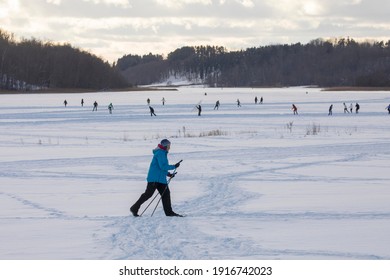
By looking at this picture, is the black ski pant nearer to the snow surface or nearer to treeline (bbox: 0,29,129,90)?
the snow surface

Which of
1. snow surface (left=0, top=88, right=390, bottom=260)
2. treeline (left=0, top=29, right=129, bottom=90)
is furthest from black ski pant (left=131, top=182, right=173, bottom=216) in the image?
treeline (left=0, top=29, right=129, bottom=90)

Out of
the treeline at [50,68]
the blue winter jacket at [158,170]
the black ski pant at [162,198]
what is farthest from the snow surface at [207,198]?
the treeline at [50,68]

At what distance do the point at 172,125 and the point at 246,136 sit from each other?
8.56 m

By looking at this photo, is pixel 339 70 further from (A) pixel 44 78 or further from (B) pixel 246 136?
(B) pixel 246 136

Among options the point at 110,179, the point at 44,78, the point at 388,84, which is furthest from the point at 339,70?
the point at 110,179

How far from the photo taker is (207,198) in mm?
12727

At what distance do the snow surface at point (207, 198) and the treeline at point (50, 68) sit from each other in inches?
3714

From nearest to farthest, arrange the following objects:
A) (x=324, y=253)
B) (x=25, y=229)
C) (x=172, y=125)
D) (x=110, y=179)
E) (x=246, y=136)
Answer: (x=324, y=253)
(x=25, y=229)
(x=110, y=179)
(x=246, y=136)
(x=172, y=125)

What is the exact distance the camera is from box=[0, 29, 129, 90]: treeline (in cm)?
11894

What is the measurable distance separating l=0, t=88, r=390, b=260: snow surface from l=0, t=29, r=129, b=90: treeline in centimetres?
9434

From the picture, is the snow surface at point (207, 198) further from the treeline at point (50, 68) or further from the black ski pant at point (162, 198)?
the treeline at point (50, 68)

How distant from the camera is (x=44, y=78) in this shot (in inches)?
4877

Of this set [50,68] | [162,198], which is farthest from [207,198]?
[50,68]

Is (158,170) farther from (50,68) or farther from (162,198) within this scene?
(50,68)
